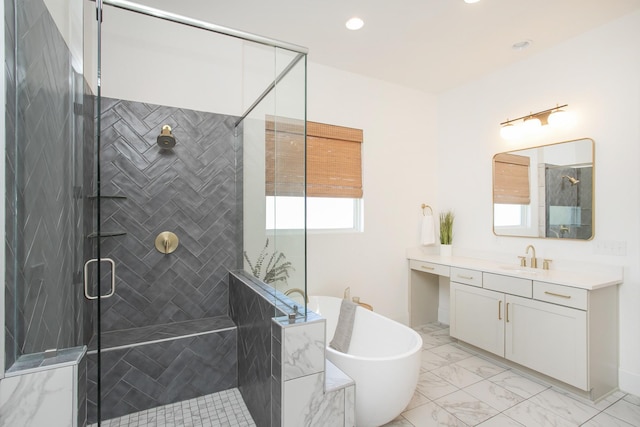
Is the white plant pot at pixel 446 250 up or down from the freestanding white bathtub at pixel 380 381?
up

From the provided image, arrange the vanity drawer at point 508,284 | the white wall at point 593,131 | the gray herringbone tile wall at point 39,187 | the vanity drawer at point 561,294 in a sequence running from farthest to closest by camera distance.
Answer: the vanity drawer at point 508,284
the white wall at point 593,131
the vanity drawer at point 561,294
the gray herringbone tile wall at point 39,187

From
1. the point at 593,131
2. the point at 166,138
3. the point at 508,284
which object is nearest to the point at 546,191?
the point at 593,131

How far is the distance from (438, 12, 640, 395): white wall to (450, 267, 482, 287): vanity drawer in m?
0.54

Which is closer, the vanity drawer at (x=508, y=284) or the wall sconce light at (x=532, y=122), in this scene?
the vanity drawer at (x=508, y=284)

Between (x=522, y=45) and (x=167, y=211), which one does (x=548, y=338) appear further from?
(x=167, y=211)

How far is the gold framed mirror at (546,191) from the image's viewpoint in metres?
2.66

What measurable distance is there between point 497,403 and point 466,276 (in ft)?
3.79

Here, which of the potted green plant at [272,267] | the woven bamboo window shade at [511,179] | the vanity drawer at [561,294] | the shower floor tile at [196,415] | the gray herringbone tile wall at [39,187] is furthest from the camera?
the woven bamboo window shade at [511,179]

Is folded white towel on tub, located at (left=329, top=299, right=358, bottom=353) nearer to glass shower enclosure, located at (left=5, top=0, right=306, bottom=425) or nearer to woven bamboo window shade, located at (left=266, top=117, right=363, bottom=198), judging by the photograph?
glass shower enclosure, located at (left=5, top=0, right=306, bottom=425)

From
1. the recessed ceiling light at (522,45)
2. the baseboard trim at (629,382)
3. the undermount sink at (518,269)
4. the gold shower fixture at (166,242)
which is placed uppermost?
the recessed ceiling light at (522,45)

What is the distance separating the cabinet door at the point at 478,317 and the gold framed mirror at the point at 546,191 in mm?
778

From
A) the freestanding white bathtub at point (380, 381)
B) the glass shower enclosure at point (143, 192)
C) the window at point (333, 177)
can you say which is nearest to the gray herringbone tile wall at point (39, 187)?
the glass shower enclosure at point (143, 192)

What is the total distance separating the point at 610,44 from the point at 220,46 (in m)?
3.28

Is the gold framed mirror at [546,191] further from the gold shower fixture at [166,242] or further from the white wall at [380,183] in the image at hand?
the gold shower fixture at [166,242]
